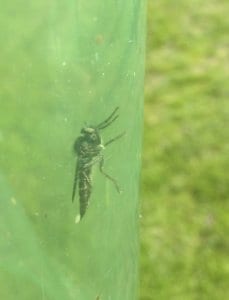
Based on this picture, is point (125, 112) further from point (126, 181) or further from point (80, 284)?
point (80, 284)

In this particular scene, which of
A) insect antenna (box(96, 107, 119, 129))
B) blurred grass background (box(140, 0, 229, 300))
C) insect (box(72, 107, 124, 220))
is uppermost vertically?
insect antenna (box(96, 107, 119, 129))

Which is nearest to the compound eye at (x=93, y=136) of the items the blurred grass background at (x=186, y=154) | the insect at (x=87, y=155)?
the insect at (x=87, y=155)

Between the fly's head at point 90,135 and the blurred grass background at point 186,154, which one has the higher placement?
the fly's head at point 90,135

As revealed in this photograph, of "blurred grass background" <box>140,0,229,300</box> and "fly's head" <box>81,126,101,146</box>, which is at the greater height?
"fly's head" <box>81,126,101,146</box>

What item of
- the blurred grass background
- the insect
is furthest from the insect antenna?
the blurred grass background

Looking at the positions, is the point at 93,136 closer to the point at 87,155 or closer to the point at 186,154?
the point at 87,155

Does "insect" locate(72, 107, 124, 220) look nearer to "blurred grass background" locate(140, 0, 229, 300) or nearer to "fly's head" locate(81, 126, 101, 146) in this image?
"fly's head" locate(81, 126, 101, 146)

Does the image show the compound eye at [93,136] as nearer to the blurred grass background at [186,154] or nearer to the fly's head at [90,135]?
the fly's head at [90,135]

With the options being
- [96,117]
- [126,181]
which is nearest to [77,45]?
[96,117]
